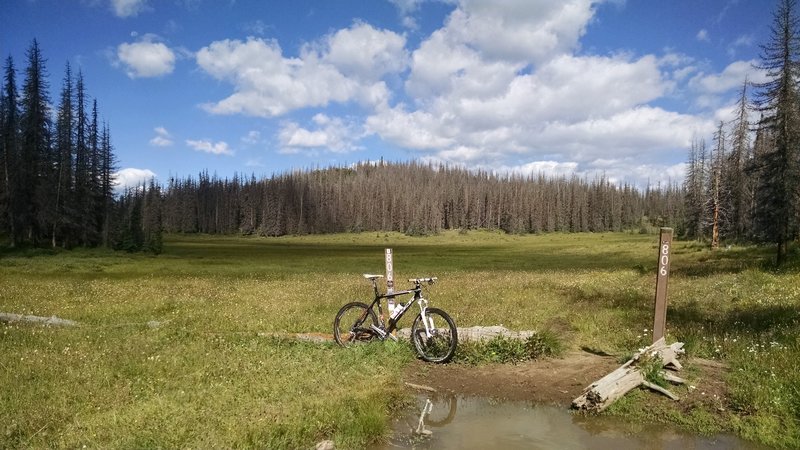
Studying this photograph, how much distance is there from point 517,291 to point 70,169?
6579cm

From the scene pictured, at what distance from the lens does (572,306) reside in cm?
2059

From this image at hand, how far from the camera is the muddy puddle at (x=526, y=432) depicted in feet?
25.1

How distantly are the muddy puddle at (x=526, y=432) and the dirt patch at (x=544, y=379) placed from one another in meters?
0.80

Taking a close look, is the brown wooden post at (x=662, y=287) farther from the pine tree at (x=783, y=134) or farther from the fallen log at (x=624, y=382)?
the pine tree at (x=783, y=134)

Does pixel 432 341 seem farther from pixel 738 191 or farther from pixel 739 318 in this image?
pixel 738 191

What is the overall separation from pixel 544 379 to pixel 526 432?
2986 mm

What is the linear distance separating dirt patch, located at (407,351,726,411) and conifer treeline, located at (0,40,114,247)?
64116 mm

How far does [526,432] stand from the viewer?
8.15m

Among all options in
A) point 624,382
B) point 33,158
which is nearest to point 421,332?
point 624,382

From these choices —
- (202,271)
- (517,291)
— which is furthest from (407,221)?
(517,291)

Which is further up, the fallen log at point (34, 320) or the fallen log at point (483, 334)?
the fallen log at point (34, 320)

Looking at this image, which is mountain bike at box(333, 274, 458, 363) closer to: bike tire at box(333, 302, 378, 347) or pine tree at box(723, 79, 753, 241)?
bike tire at box(333, 302, 378, 347)

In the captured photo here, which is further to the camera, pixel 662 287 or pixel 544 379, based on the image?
pixel 662 287

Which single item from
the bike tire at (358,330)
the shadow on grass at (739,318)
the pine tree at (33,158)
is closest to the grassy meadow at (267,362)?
the shadow on grass at (739,318)
